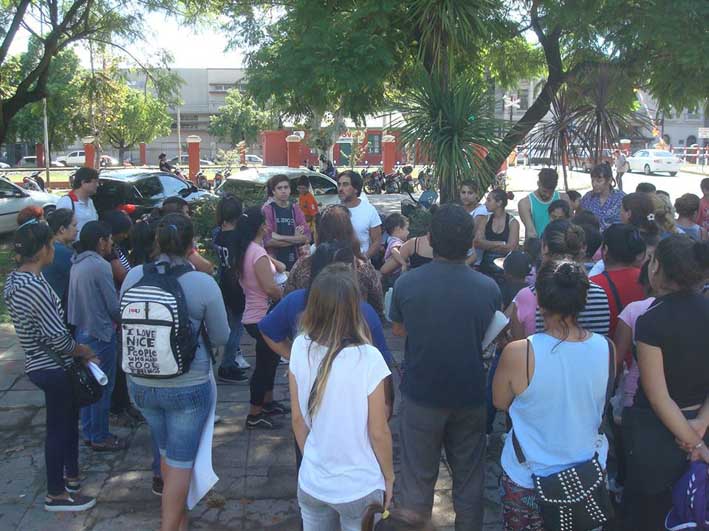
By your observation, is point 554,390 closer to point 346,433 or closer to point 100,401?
point 346,433

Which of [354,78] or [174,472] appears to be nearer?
[174,472]

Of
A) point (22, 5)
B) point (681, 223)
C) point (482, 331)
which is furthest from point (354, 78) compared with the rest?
point (22, 5)

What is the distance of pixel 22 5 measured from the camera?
1301 centimetres

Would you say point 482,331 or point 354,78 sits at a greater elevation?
point 354,78

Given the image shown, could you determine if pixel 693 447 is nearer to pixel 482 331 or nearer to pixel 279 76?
pixel 482 331

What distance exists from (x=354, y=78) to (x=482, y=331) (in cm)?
606

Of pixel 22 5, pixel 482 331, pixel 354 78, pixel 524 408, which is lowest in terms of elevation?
pixel 524 408

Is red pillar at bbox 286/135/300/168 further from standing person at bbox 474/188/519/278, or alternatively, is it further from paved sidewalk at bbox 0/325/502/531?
paved sidewalk at bbox 0/325/502/531

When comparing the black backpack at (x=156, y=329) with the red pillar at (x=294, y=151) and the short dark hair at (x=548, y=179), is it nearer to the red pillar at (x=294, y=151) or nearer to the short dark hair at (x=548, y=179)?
the short dark hair at (x=548, y=179)

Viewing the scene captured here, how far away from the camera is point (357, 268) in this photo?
3.75 m

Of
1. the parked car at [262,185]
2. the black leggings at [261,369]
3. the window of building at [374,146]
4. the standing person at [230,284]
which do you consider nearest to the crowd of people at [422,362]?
the black leggings at [261,369]

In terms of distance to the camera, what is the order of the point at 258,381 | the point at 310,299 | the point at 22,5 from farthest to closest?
the point at 22,5 → the point at 258,381 → the point at 310,299

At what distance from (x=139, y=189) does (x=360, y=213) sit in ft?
28.9

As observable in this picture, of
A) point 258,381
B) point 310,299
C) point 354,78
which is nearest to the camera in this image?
point 310,299
